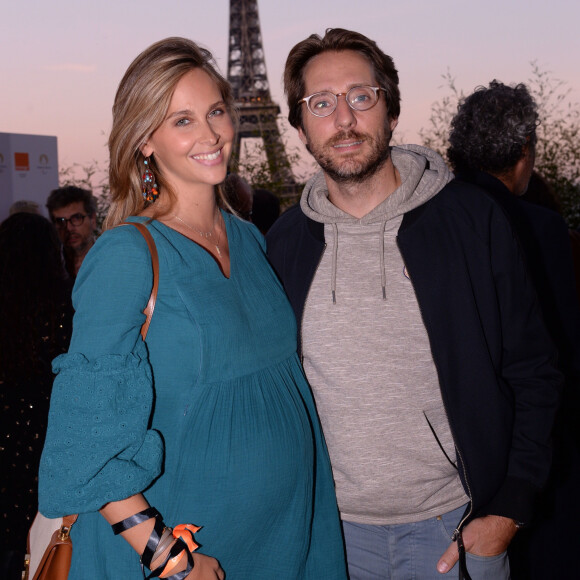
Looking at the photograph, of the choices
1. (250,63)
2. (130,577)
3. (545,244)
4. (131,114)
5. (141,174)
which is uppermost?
(250,63)

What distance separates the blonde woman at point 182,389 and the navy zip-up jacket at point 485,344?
0.42 m

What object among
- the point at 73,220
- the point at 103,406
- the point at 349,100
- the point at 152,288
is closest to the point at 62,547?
the point at 103,406

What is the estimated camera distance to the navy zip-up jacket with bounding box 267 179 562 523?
2.41 m

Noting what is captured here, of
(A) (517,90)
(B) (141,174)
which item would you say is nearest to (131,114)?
(B) (141,174)

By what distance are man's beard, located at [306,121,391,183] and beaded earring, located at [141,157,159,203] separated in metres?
0.67

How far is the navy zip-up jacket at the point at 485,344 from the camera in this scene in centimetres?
241

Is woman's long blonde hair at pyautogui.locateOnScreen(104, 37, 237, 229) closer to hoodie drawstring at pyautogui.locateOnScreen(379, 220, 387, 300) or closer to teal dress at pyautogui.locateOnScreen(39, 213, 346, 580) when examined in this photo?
teal dress at pyautogui.locateOnScreen(39, 213, 346, 580)

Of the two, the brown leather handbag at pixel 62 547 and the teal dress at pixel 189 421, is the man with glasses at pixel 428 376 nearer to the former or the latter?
the teal dress at pixel 189 421

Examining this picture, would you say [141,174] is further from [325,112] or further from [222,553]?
[222,553]

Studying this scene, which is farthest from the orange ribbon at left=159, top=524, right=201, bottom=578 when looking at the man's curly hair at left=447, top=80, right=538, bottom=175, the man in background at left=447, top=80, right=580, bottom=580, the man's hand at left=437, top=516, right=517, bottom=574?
the man's curly hair at left=447, top=80, right=538, bottom=175

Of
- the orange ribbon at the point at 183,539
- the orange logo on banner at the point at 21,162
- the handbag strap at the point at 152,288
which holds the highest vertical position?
the orange logo on banner at the point at 21,162

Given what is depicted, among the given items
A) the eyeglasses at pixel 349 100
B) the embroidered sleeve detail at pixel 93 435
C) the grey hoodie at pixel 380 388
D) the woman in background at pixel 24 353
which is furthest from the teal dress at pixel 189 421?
the woman in background at pixel 24 353

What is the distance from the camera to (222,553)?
7.03 feet

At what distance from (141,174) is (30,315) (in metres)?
1.57
